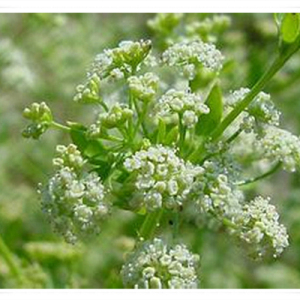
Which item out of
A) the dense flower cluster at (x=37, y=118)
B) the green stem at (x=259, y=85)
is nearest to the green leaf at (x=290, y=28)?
the green stem at (x=259, y=85)

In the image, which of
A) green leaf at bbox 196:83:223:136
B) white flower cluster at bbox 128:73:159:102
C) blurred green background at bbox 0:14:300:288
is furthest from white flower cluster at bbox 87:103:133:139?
blurred green background at bbox 0:14:300:288

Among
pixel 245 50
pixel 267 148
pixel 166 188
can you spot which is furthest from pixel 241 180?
pixel 245 50

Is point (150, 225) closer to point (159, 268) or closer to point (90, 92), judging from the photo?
point (159, 268)

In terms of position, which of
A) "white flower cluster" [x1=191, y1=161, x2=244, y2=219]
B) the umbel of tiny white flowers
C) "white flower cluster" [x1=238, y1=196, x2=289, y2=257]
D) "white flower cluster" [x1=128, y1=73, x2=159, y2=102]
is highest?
the umbel of tiny white flowers

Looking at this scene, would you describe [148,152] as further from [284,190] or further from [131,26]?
[284,190]

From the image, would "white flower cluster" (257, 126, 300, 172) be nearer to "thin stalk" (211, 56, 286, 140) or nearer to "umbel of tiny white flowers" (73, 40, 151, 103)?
"thin stalk" (211, 56, 286, 140)
